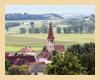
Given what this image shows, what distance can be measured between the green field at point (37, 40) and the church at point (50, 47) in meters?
0.04

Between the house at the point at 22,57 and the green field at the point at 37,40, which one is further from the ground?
the green field at the point at 37,40

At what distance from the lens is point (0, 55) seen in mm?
6664

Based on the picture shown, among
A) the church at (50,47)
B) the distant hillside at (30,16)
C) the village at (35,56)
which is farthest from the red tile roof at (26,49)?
the distant hillside at (30,16)

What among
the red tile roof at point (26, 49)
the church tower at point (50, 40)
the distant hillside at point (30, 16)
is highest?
the distant hillside at point (30, 16)

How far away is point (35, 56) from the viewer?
6695 mm

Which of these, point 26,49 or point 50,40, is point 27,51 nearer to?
point 26,49

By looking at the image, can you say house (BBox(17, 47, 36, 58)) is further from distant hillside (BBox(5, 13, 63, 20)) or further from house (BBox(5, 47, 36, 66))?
distant hillside (BBox(5, 13, 63, 20))

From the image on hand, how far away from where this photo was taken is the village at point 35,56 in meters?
6.68

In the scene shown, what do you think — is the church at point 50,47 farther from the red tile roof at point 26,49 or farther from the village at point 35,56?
the red tile roof at point 26,49

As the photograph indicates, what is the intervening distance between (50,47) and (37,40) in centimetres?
18

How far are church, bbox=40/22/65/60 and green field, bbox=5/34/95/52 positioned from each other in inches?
1.7

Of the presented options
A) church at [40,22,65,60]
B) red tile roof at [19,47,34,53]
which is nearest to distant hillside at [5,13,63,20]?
church at [40,22,65,60]

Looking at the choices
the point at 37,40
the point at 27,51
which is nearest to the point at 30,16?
the point at 37,40
